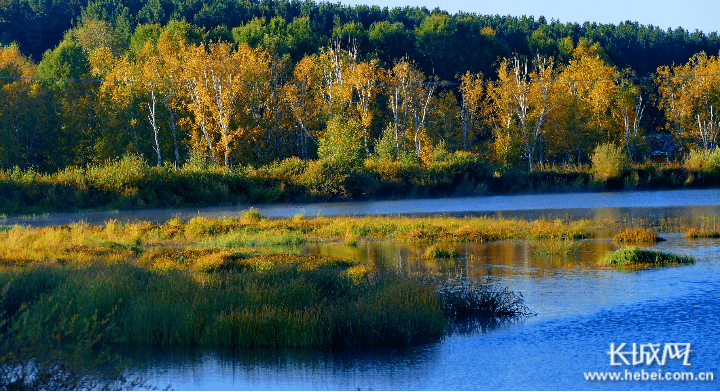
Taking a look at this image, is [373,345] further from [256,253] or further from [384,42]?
[384,42]

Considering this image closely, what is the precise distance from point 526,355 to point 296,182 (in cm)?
4615

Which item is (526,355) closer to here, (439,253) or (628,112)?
(439,253)

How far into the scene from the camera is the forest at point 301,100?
64.8 m

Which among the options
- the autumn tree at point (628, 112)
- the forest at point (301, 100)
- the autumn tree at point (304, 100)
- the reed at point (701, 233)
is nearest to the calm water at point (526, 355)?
the reed at point (701, 233)

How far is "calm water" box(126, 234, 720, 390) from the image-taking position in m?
12.8

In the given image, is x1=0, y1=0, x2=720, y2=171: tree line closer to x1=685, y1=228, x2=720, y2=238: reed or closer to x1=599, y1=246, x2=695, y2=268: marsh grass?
x1=685, y1=228, x2=720, y2=238: reed

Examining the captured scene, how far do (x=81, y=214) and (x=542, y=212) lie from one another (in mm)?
27455

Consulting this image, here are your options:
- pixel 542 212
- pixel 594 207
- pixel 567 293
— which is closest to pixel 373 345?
pixel 567 293

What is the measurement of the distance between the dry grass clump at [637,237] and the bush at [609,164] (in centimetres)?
3785

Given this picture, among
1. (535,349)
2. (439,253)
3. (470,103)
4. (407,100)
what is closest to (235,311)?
(535,349)

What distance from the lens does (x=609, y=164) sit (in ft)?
221

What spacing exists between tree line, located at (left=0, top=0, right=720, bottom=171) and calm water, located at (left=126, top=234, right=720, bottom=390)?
43.2 meters

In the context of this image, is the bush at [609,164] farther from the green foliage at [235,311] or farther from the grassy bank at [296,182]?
the green foliage at [235,311]

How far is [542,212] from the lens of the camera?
4550cm
